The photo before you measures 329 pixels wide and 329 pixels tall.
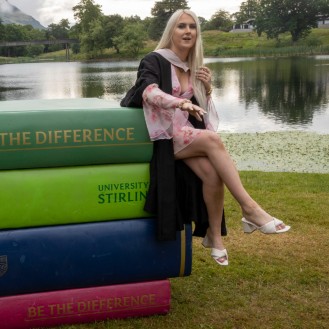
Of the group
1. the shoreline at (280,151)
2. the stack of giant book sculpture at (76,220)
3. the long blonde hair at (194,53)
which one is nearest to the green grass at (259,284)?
the stack of giant book sculpture at (76,220)

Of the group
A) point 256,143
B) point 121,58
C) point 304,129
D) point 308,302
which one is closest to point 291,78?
point 304,129

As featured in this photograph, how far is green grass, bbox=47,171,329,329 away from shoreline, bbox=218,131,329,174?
12.8 ft

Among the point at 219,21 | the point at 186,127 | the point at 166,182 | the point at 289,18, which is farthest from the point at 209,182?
the point at 219,21

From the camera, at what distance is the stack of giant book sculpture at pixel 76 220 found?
3.39 m

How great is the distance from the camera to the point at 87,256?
3.54 metres

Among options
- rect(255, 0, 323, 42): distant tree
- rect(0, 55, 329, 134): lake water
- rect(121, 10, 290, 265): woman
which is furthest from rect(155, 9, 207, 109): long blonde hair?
rect(255, 0, 323, 42): distant tree

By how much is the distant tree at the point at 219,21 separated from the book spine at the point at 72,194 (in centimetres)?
11245

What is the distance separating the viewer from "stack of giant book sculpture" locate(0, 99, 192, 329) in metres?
3.39

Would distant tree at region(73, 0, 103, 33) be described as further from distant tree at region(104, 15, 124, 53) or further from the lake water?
the lake water

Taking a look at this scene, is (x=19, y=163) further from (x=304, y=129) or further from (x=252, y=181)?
(x=304, y=129)

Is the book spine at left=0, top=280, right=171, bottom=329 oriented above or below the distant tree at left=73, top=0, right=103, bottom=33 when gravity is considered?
below

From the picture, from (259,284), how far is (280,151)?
760cm

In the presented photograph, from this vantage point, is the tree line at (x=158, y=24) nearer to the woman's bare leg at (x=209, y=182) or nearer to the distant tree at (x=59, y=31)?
the distant tree at (x=59, y=31)

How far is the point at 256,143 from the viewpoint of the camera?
12734 mm
